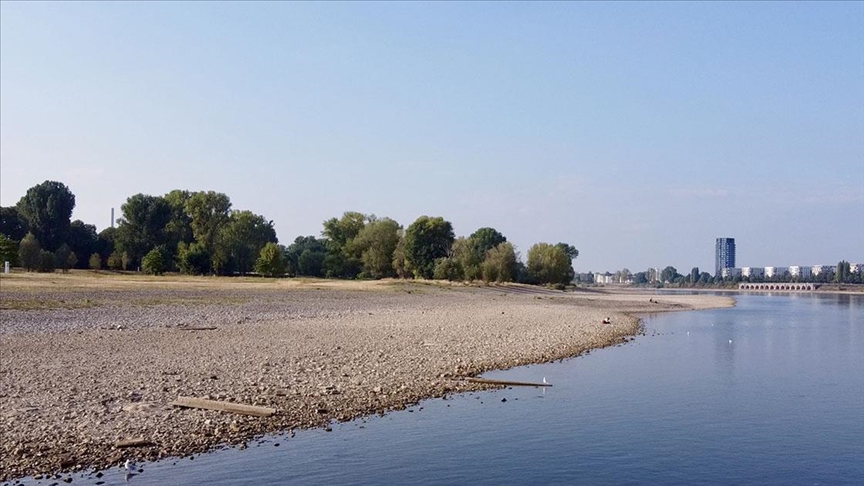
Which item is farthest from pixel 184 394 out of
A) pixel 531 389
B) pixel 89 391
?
pixel 531 389

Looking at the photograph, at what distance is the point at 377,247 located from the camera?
115938 millimetres

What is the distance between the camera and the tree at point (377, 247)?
113812 mm

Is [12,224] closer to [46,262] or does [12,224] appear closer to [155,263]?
[46,262]

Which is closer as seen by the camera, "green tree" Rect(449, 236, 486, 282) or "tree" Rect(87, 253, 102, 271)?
"tree" Rect(87, 253, 102, 271)

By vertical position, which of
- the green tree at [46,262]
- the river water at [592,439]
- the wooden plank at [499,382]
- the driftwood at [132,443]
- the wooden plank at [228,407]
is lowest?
the river water at [592,439]

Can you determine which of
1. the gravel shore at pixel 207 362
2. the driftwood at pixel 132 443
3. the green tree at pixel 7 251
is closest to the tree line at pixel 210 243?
the green tree at pixel 7 251

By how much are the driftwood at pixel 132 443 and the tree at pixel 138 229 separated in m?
95.7

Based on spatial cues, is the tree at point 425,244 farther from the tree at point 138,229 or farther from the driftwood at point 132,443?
the driftwood at point 132,443

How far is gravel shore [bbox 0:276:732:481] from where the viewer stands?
13312mm

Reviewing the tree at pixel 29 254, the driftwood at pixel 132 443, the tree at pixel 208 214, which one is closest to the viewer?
the driftwood at pixel 132 443

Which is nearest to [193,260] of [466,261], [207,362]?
[466,261]

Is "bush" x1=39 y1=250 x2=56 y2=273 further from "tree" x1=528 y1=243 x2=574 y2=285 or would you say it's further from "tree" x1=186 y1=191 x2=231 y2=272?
"tree" x1=528 y1=243 x2=574 y2=285

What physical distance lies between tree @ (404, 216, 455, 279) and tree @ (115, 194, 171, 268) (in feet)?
111

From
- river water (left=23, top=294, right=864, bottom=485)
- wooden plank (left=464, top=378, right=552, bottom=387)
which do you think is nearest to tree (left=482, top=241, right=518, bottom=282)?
river water (left=23, top=294, right=864, bottom=485)
